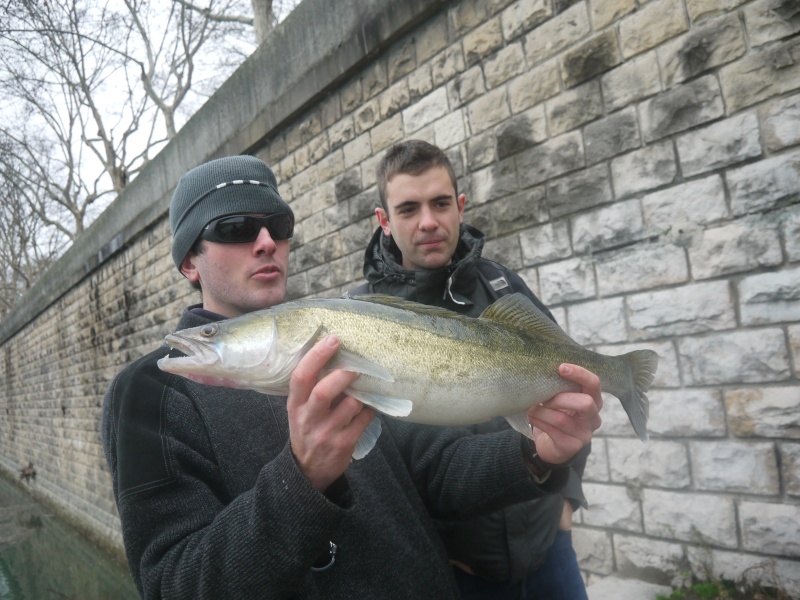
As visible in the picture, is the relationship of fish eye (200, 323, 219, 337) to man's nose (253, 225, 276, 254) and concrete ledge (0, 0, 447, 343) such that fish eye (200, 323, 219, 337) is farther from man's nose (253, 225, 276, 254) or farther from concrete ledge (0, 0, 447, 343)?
concrete ledge (0, 0, 447, 343)

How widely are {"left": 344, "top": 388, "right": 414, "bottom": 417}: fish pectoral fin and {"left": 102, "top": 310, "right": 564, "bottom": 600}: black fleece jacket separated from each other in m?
0.22

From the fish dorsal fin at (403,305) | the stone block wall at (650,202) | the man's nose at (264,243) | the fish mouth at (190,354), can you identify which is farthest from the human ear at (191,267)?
the stone block wall at (650,202)

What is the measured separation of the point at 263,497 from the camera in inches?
58.5

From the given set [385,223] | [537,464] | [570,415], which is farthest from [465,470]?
[385,223]

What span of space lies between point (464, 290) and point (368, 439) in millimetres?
1391

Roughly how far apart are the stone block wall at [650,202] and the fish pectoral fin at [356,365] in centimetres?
249

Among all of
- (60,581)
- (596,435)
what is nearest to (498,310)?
(596,435)

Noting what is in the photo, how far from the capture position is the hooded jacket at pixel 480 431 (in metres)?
2.47

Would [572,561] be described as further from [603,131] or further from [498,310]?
[603,131]

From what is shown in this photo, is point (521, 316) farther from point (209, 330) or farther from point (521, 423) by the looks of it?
point (209, 330)

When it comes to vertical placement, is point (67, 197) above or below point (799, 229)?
above

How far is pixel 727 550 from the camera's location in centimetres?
333

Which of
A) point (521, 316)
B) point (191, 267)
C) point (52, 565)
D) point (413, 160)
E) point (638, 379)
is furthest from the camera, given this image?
point (52, 565)

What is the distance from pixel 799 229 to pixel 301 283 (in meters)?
4.91
